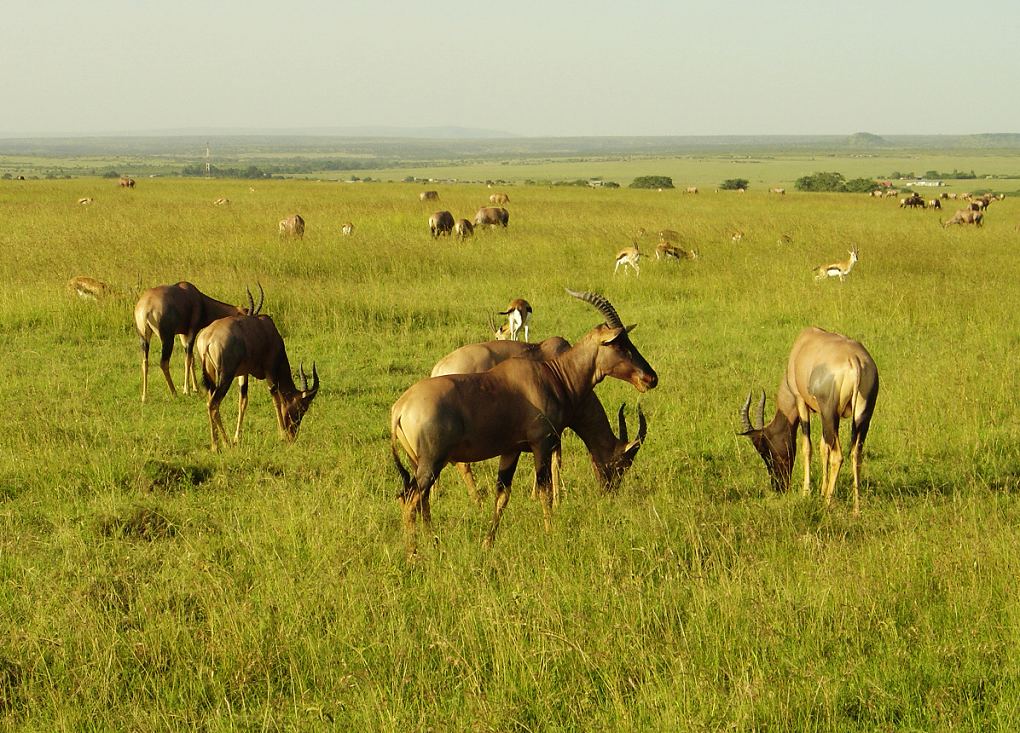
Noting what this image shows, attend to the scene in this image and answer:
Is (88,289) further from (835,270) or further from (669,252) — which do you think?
(835,270)

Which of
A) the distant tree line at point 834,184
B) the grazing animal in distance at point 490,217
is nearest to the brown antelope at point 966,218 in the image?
the grazing animal in distance at point 490,217

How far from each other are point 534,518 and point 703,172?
11941 centimetres

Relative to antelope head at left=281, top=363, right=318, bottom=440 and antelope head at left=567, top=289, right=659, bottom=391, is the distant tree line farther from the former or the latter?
antelope head at left=567, top=289, right=659, bottom=391

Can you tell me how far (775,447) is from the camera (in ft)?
26.3

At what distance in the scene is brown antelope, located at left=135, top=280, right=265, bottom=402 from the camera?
35.2 ft

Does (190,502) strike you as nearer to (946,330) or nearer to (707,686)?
(707,686)

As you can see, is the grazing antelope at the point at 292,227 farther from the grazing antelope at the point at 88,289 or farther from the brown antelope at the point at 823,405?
the brown antelope at the point at 823,405

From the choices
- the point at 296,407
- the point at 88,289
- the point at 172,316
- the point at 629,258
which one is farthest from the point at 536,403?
the point at 629,258

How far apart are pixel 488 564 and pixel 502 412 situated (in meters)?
1.03

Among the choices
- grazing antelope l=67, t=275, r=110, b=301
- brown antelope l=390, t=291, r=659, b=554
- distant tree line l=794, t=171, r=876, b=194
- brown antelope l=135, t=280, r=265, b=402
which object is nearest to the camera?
brown antelope l=390, t=291, r=659, b=554

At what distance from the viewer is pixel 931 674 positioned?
176 inches

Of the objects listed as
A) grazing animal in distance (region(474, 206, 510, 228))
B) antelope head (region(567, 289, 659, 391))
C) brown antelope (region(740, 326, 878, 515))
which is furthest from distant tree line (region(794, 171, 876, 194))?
antelope head (region(567, 289, 659, 391))

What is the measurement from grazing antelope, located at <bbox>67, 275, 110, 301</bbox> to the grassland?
0.30 m

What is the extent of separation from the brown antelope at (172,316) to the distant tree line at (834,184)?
60.8 m
